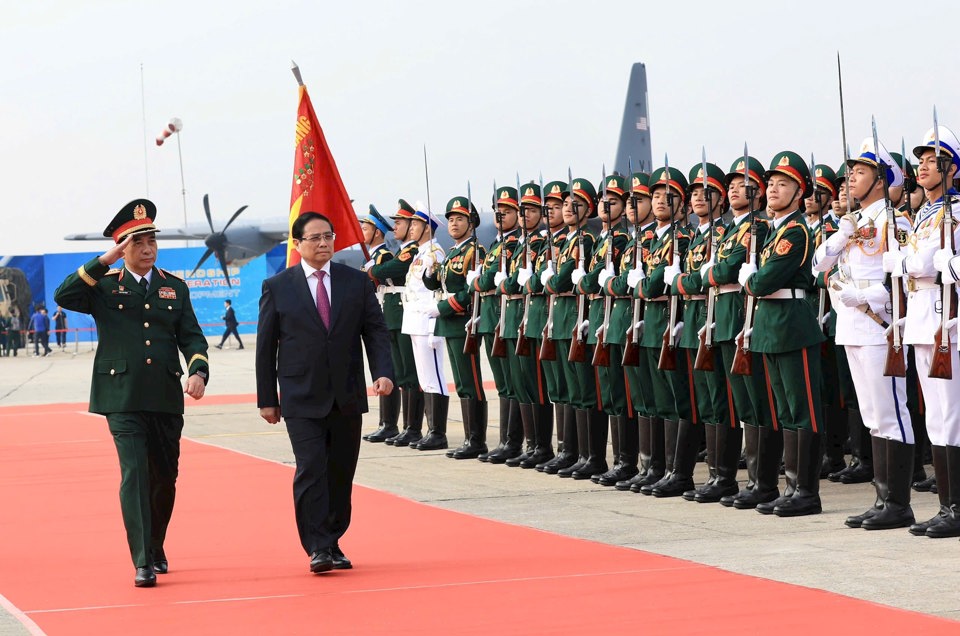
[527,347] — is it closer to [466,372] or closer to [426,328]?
[466,372]

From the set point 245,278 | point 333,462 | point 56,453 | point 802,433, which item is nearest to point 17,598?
point 333,462

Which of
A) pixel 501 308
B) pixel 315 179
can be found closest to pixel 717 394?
pixel 501 308

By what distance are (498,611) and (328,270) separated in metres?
1.88

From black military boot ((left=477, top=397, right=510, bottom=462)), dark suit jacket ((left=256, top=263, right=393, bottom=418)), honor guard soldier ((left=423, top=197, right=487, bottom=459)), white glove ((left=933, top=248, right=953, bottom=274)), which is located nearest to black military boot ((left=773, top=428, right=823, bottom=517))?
white glove ((left=933, top=248, right=953, bottom=274))

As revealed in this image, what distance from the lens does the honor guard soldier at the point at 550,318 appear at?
9727 mm

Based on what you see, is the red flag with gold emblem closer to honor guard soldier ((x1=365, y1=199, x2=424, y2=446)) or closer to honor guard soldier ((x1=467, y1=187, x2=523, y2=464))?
honor guard soldier ((x1=365, y1=199, x2=424, y2=446))

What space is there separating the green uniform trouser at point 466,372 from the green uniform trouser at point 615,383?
2.00 meters

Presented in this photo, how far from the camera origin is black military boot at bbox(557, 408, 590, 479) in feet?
31.2

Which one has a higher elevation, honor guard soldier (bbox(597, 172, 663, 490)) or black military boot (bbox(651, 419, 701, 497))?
honor guard soldier (bbox(597, 172, 663, 490))

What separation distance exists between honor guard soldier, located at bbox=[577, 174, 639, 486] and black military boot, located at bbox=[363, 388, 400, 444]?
139 inches

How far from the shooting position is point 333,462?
649 centimetres

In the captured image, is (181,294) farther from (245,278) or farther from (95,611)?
(245,278)

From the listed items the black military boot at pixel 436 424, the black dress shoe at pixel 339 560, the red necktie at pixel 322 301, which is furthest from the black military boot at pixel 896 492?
the black military boot at pixel 436 424

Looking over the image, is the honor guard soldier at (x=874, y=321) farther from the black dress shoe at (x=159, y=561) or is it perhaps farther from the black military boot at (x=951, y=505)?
the black dress shoe at (x=159, y=561)
